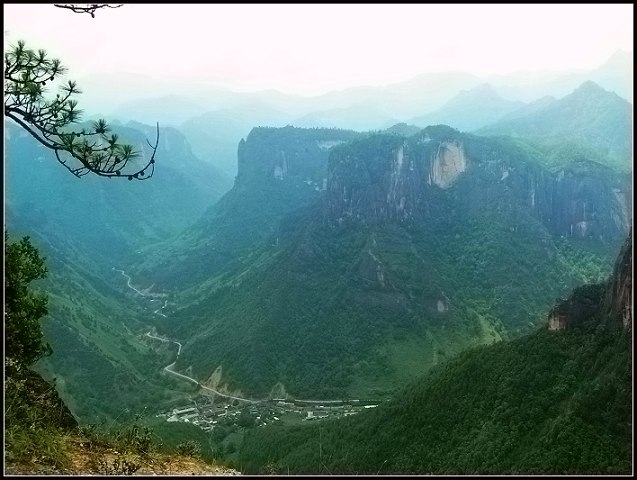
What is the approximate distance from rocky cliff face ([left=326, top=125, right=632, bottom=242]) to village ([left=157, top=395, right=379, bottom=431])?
30982mm

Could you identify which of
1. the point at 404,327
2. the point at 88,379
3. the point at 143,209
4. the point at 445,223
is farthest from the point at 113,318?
the point at 143,209

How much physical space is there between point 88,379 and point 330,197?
132 ft

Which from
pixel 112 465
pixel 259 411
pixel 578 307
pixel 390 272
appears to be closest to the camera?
pixel 112 465

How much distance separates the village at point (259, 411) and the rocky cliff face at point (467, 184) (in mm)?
30982

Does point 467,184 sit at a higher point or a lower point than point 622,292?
higher

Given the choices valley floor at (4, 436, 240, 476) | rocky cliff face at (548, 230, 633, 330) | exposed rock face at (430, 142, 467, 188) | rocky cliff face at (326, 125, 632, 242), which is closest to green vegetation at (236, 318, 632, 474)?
rocky cliff face at (548, 230, 633, 330)

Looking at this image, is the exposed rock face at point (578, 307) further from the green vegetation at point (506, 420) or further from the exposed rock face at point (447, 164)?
the exposed rock face at point (447, 164)

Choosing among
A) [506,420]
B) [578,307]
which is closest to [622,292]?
[578,307]

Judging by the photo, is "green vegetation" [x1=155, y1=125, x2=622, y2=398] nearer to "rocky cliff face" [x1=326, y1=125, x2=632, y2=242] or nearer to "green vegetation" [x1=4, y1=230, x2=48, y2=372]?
"rocky cliff face" [x1=326, y1=125, x2=632, y2=242]

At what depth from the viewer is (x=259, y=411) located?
51125 millimetres

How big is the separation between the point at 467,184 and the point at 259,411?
48445 mm

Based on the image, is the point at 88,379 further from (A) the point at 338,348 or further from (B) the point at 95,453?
(B) the point at 95,453

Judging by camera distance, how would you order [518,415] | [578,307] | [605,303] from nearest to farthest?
[518,415], [605,303], [578,307]

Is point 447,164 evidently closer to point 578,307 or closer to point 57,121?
point 578,307
